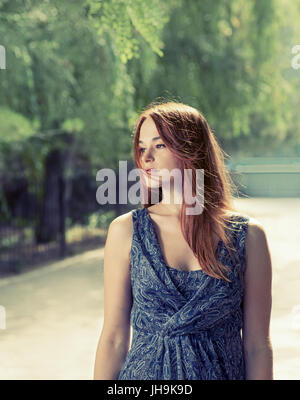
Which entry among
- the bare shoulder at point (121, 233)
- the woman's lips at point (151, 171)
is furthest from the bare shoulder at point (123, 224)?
the woman's lips at point (151, 171)

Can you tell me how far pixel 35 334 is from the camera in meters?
6.97

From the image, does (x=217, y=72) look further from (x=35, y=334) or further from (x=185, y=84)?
(x=35, y=334)

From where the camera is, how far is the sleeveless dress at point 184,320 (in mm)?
1887

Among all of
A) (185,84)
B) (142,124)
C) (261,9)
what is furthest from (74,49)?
(142,124)

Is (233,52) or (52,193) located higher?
(233,52)

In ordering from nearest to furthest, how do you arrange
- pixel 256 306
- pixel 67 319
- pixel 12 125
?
pixel 256 306, pixel 67 319, pixel 12 125

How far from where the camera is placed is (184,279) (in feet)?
6.32

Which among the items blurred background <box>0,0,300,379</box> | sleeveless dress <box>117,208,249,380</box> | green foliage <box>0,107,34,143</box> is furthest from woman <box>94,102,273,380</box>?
green foliage <box>0,107,34,143</box>

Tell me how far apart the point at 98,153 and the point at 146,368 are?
32.9ft

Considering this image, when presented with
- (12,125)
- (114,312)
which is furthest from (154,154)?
(12,125)

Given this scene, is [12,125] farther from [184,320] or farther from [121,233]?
[184,320]

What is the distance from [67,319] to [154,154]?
5.90 meters

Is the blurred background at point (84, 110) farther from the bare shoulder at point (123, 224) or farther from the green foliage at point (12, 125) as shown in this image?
the bare shoulder at point (123, 224)

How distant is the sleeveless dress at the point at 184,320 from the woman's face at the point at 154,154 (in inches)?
9.4
